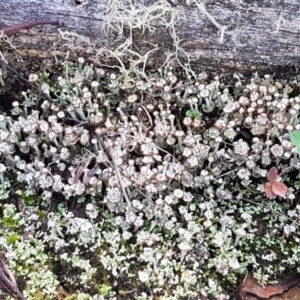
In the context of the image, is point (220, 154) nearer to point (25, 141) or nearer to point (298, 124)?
point (298, 124)

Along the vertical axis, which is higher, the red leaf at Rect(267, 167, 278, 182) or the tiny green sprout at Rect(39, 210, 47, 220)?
the red leaf at Rect(267, 167, 278, 182)

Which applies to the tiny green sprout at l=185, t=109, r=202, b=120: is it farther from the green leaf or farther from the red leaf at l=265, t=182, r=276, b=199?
the green leaf

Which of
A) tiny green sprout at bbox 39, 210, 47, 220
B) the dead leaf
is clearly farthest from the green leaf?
tiny green sprout at bbox 39, 210, 47, 220

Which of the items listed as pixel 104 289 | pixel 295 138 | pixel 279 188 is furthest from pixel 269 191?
pixel 104 289

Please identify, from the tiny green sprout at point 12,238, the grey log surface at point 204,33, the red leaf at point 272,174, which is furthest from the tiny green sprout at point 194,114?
the tiny green sprout at point 12,238

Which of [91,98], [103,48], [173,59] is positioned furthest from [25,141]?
[173,59]

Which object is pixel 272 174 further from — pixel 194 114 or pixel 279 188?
pixel 194 114

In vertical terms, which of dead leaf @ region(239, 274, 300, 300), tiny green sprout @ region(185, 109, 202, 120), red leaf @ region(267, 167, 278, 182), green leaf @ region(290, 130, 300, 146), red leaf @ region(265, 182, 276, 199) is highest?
green leaf @ region(290, 130, 300, 146)
